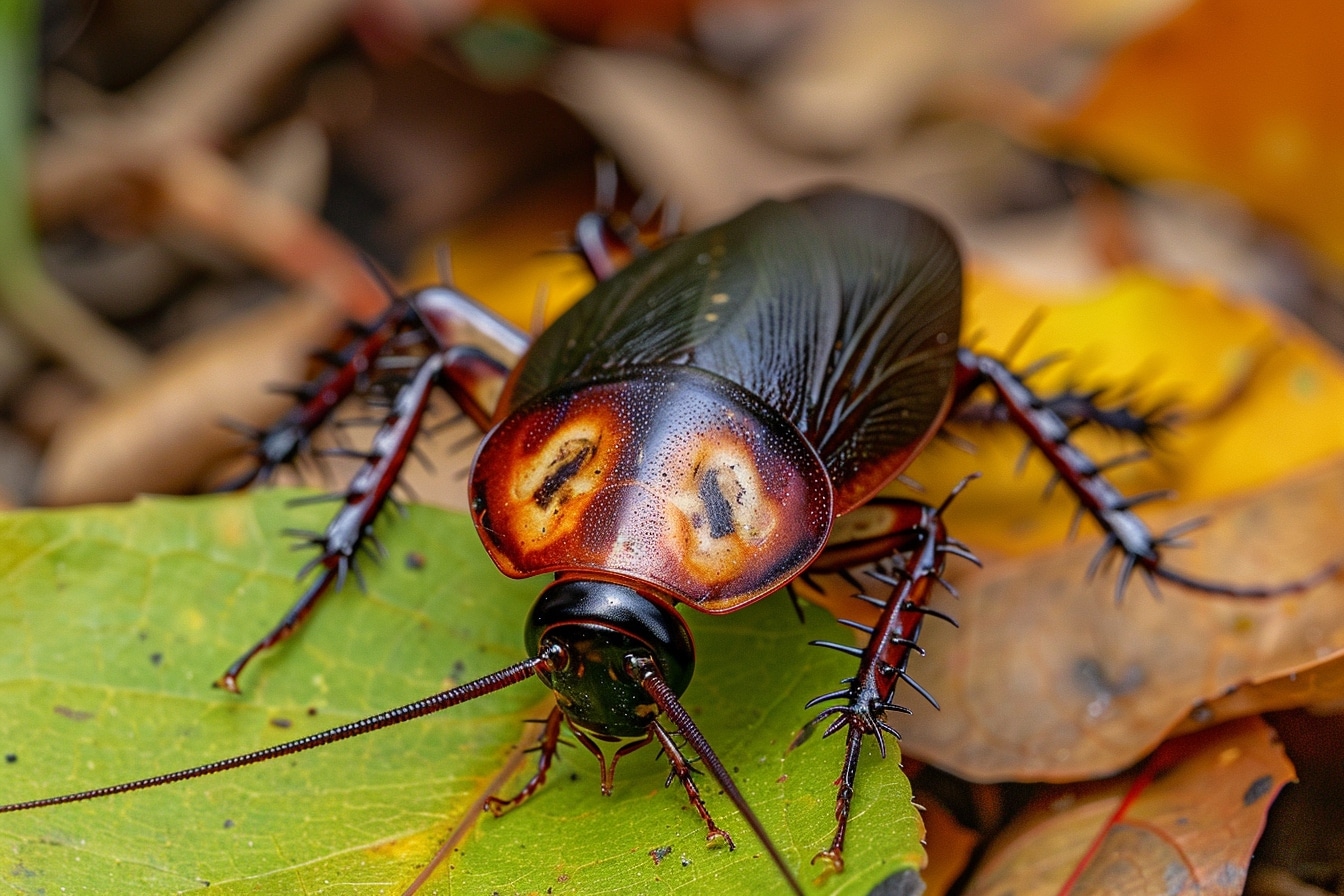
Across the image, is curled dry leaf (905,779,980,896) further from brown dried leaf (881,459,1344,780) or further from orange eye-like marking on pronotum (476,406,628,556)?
Answer: orange eye-like marking on pronotum (476,406,628,556)

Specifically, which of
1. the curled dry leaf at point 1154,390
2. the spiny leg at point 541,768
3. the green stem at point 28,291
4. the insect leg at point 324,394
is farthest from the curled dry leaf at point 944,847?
the green stem at point 28,291

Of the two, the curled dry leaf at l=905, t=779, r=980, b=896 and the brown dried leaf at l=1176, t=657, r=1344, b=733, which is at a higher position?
the brown dried leaf at l=1176, t=657, r=1344, b=733

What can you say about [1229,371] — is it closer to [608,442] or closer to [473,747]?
[608,442]

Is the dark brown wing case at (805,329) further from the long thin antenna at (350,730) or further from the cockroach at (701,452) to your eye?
→ the long thin antenna at (350,730)

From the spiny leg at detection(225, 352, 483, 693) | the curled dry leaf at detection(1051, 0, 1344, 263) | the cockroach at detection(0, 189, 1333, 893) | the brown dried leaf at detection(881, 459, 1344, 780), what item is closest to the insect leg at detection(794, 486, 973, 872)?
the cockroach at detection(0, 189, 1333, 893)

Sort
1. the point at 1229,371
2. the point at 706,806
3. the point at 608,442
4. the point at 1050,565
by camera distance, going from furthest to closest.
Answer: the point at 1229,371 < the point at 1050,565 < the point at 608,442 < the point at 706,806

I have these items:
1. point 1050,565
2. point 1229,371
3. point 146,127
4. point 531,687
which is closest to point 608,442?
point 531,687

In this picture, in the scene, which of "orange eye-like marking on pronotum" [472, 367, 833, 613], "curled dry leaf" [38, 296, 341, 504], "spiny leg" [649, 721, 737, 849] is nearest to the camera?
"spiny leg" [649, 721, 737, 849]

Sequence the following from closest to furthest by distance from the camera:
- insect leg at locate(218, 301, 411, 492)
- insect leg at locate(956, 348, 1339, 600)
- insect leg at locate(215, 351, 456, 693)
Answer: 1. insect leg at locate(215, 351, 456, 693)
2. insect leg at locate(956, 348, 1339, 600)
3. insect leg at locate(218, 301, 411, 492)
